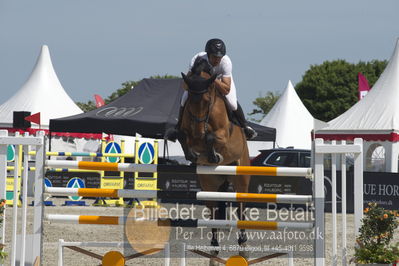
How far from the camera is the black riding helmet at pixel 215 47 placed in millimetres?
6484

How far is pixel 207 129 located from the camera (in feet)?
20.1

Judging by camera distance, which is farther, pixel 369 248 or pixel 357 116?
pixel 357 116

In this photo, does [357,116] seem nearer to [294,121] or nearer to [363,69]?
[294,121]

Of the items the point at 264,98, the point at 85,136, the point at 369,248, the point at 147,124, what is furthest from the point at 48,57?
the point at 264,98

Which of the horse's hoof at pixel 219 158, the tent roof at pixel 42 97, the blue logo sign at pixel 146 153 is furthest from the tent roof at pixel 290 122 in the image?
the horse's hoof at pixel 219 158

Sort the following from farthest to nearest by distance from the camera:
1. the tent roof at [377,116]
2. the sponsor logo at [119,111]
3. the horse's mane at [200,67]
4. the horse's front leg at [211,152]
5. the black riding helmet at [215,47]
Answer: the tent roof at [377,116] → the sponsor logo at [119,111] → the black riding helmet at [215,47] → the horse's mane at [200,67] → the horse's front leg at [211,152]

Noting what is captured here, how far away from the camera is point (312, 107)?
6228 cm

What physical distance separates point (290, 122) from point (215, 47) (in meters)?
26.8

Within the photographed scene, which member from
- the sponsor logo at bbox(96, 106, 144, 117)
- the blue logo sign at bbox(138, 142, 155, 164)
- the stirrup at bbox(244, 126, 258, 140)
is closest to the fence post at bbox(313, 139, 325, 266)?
→ the stirrup at bbox(244, 126, 258, 140)

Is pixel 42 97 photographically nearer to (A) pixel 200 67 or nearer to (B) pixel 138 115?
(B) pixel 138 115

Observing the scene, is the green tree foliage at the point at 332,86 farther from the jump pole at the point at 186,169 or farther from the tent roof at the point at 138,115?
the jump pole at the point at 186,169

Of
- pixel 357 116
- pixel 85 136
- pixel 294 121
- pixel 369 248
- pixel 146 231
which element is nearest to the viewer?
pixel 369 248

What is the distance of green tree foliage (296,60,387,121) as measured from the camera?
2452 inches

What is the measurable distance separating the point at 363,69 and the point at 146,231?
60.6 m
